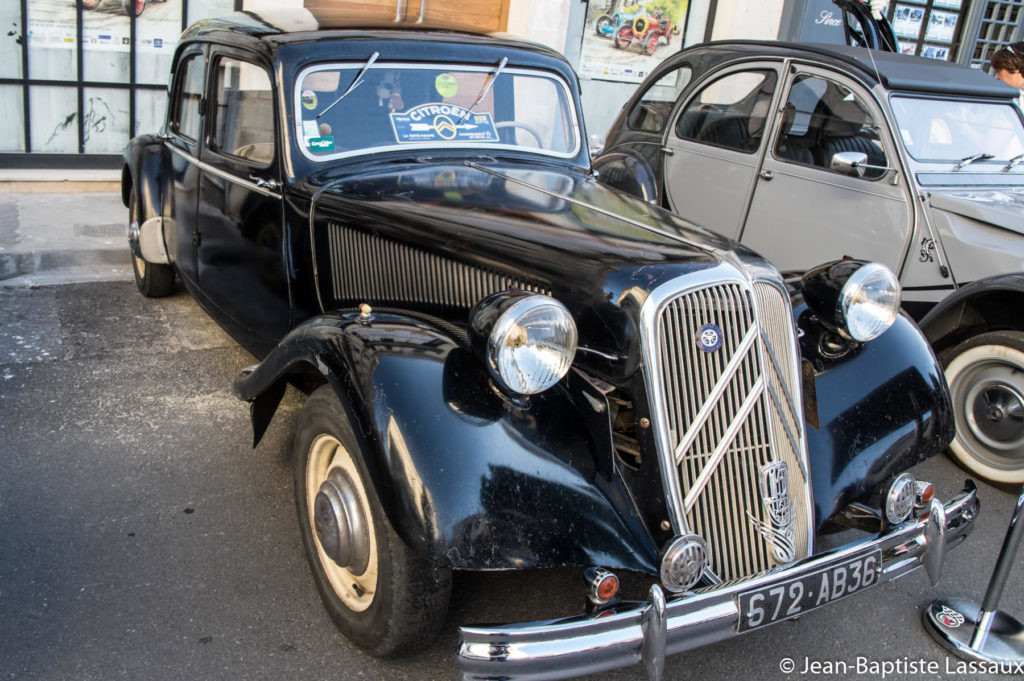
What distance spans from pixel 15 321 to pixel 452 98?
2719 mm

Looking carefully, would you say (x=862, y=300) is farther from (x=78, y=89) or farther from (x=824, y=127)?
(x=78, y=89)

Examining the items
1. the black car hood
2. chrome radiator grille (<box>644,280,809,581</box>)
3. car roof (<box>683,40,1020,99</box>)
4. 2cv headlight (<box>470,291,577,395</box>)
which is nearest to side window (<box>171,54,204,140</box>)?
the black car hood

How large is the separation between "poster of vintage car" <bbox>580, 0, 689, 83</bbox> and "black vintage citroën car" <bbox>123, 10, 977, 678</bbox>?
6117 mm

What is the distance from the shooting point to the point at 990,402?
368cm

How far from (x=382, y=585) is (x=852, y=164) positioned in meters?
3.22

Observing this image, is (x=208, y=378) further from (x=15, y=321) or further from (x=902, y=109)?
(x=902, y=109)

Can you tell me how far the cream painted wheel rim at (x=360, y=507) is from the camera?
231 cm

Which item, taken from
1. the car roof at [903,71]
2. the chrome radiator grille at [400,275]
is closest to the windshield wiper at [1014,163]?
the car roof at [903,71]

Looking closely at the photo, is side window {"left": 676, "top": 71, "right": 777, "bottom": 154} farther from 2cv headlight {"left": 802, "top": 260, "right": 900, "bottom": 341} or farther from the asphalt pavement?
2cv headlight {"left": 802, "top": 260, "right": 900, "bottom": 341}

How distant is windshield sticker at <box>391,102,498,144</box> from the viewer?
3.30 metres

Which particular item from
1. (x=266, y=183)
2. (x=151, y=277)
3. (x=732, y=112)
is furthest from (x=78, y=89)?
(x=732, y=112)

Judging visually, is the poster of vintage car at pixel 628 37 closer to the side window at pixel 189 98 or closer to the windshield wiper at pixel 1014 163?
the windshield wiper at pixel 1014 163

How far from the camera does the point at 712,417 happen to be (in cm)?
222

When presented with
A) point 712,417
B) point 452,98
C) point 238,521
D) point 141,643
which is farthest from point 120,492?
point 712,417
